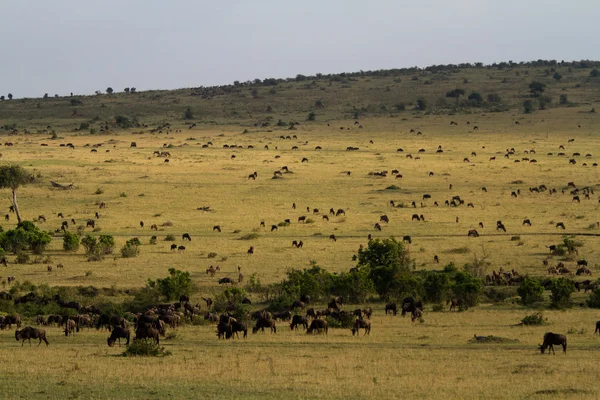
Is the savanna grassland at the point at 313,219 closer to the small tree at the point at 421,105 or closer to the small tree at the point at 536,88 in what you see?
the small tree at the point at 421,105

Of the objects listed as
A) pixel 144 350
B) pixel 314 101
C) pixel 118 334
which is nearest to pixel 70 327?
pixel 118 334

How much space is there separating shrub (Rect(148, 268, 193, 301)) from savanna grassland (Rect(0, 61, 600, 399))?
0.91 meters

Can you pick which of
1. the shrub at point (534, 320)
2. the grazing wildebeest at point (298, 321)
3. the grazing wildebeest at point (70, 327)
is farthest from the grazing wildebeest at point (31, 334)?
the shrub at point (534, 320)

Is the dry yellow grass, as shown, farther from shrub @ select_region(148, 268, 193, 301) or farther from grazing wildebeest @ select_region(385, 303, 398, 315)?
shrub @ select_region(148, 268, 193, 301)

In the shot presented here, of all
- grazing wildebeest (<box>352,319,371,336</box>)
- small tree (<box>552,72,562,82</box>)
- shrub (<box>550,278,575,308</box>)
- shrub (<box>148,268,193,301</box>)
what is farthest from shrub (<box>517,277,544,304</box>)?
small tree (<box>552,72,562,82</box>)

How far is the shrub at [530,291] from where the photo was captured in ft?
96.6

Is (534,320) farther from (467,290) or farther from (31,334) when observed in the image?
(31,334)

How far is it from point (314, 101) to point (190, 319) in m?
98.2

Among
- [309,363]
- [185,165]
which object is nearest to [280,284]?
[309,363]

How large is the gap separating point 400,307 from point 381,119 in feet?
249

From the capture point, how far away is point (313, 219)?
48656mm

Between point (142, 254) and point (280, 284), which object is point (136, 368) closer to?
point (280, 284)

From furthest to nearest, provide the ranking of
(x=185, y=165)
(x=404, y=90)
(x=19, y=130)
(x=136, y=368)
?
(x=404, y=90) → (x=19, y=130) → (x=185, y=165) → (x=136, y=368)

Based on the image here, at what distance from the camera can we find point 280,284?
31656mm
